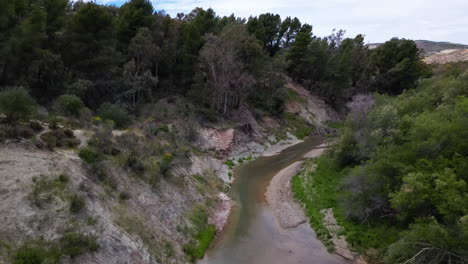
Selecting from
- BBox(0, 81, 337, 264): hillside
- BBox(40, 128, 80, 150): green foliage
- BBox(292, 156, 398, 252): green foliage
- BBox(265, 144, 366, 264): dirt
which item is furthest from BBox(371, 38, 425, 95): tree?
BBox(40, 128, 80, 150): green foliage

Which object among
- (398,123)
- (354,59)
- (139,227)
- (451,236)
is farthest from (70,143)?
(354,59)

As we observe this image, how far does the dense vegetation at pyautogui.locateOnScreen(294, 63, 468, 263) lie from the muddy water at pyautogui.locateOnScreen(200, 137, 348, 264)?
2924mm

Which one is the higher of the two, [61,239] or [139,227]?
[61,239]

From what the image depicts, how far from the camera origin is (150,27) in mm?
44875

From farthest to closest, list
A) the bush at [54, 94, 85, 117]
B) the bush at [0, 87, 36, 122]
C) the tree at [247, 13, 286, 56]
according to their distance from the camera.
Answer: the tree at [247, 13, 286, 56], the bush at [54, 94, 85, 117], the bush at [0, 87, 36, 122]

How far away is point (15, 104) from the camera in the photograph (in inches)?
744

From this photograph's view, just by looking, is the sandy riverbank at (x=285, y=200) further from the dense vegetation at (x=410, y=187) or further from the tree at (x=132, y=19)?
the tree at (x=132, y=19)

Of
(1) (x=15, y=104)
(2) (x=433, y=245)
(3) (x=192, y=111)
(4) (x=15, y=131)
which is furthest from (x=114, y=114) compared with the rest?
(2) (x=433, y=245)

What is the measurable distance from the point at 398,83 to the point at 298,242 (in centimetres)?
6129

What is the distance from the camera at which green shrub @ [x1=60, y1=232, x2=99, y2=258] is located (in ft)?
43.3

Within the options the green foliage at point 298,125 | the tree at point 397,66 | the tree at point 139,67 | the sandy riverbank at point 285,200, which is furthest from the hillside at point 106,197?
the tree at point 397,66

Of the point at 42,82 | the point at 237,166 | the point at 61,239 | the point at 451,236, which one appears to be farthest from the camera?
the point at 237,166

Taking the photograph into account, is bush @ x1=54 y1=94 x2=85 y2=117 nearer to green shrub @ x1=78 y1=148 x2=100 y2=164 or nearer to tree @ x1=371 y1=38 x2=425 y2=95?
green shrub @ x1=78 y1=148 x2=100 y2=164

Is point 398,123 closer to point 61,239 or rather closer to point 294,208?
point 294,208
